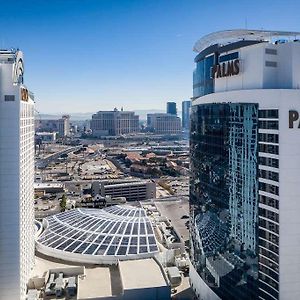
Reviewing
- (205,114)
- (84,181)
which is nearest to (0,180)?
(205,114)

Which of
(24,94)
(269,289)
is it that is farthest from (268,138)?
(24,94)

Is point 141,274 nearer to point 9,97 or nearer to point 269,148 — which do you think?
point 269,148

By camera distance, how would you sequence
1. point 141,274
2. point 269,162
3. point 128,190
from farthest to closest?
point 128,190 → point 141,274 → point 269,162

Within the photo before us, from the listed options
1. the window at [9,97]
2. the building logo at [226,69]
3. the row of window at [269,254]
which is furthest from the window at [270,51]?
the window at [9,97]

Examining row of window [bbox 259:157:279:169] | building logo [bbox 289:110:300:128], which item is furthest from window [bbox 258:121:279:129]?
row of window [bbox 259:157:279:169]

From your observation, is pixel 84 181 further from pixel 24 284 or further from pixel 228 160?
pixel 228 160

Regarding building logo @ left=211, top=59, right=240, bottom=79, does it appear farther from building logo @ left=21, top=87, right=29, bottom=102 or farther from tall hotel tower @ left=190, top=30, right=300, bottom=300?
building logo @ left=21, top=87, right=29, bottom=102
